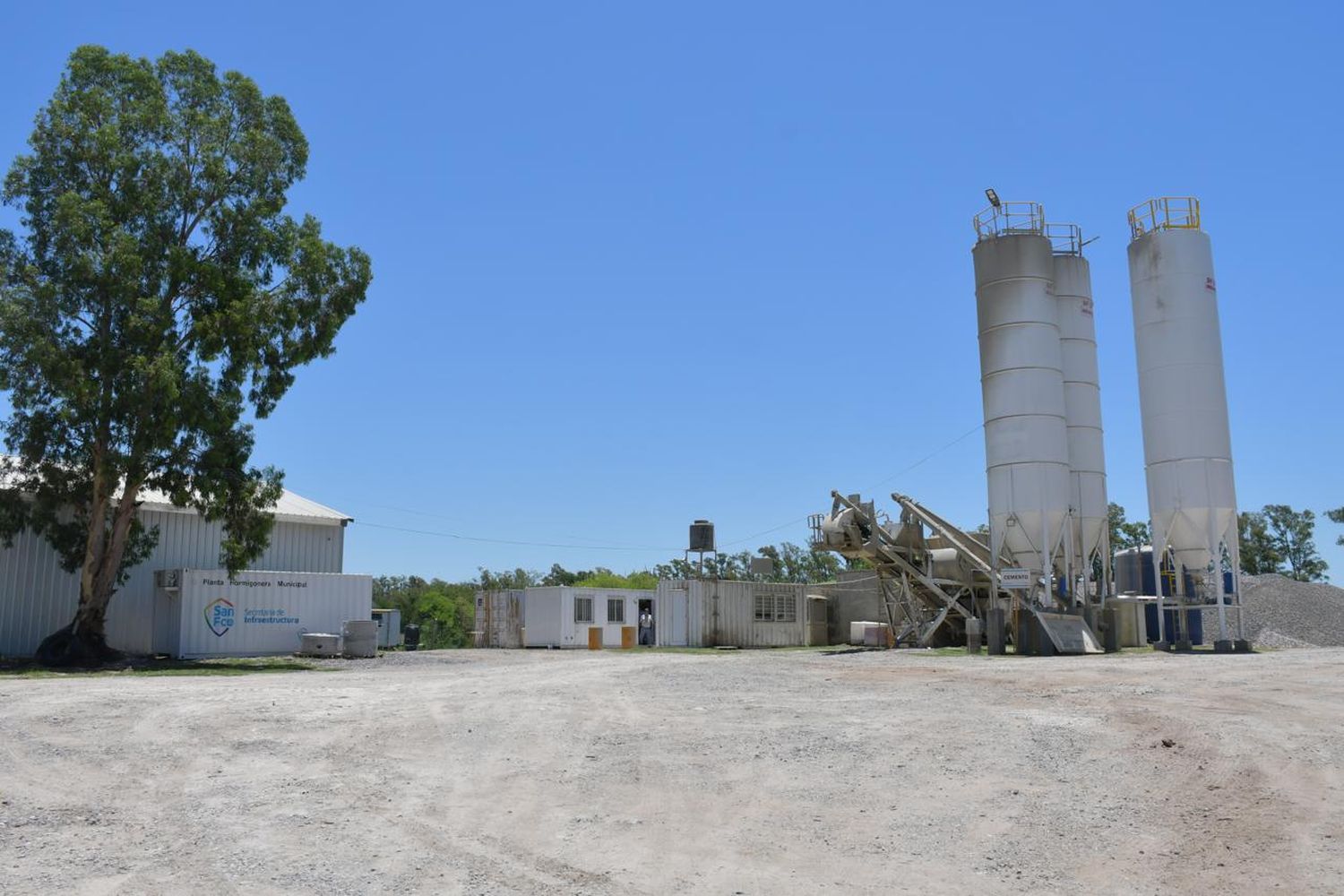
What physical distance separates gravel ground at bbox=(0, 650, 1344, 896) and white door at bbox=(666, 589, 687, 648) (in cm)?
2516

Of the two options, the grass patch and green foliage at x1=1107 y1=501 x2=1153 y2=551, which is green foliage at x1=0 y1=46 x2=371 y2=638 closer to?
the grass patch

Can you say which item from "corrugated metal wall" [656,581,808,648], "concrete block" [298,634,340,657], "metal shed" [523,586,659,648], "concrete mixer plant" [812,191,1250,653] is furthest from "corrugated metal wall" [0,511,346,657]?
"concrete mixer plant" [812,191,1250,653]

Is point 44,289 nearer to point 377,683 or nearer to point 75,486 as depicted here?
point 75,486

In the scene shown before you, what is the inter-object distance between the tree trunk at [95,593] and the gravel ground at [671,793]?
44.4 feet

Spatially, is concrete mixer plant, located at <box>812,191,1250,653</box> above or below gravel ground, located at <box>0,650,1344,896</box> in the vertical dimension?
above

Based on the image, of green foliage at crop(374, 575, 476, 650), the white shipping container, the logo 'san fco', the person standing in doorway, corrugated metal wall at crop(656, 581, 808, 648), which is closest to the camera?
the white shipping container

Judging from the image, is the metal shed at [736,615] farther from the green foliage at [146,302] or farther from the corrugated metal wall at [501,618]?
the green foliage at [146,302]

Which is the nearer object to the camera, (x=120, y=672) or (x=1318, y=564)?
(x=120, y=672)

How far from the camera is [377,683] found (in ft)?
62.6

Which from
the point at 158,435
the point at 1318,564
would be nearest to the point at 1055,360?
the point at 158,435

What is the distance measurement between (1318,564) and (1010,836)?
8774 cm

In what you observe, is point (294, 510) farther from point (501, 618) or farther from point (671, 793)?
point (671, 793)

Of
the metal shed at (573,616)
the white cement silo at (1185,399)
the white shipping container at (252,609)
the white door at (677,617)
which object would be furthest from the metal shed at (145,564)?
the white cement silo at (1185,399)

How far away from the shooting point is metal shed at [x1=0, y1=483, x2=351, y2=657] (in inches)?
1216
